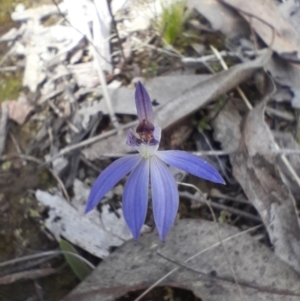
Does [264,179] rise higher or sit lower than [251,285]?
higher

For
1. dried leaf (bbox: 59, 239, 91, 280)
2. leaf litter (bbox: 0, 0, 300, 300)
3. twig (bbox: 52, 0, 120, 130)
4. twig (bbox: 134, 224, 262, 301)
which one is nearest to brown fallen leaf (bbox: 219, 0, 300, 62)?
leaf litter (bbox: 0, 0, 300, 300)

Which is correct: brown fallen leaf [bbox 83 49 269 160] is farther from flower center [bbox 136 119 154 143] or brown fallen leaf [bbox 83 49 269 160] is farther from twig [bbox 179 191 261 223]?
flower center [bbox 136 119 154 143]

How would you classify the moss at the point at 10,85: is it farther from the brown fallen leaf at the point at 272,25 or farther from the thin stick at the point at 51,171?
the brown fallen leaf at the point at 272,25

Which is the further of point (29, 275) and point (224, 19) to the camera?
point (224, 19)

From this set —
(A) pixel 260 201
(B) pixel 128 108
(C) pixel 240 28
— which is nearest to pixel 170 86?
(B) pixel 128 108

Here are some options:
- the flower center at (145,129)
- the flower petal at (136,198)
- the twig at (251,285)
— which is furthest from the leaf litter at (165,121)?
the flower center at (145,129)

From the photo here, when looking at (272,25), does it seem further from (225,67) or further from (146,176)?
(146,176)

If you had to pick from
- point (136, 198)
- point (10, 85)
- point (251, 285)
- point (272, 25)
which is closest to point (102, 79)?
point (10, 85)
